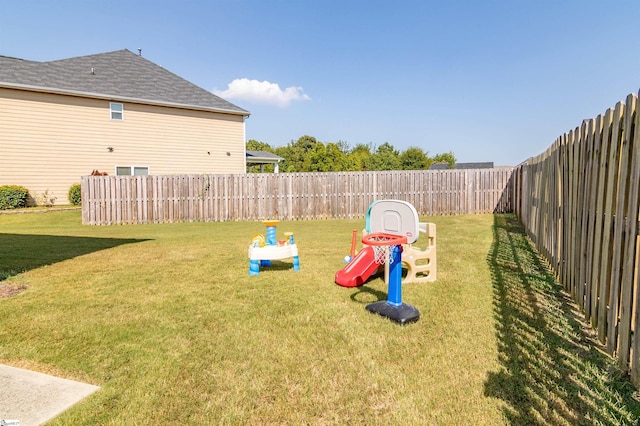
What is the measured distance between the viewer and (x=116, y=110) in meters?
18.4

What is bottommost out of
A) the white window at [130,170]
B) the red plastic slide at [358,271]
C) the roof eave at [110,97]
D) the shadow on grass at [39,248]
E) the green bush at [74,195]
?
the shadow on grass at [39,248]

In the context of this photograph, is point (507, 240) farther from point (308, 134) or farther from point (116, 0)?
point (308, 134)

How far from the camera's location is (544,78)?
59.6 ft

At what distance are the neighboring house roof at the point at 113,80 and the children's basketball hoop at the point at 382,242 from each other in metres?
18.8

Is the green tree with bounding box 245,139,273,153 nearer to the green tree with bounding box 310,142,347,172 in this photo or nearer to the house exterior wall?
the green tree with bounding box 310,142,347,172

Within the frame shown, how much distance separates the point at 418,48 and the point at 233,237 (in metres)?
18.9

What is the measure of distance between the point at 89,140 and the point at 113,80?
4136mm

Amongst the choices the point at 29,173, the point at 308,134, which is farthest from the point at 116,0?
the point at 308,134

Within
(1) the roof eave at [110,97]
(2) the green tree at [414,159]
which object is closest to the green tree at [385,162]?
(2) the green tree at [414,159]

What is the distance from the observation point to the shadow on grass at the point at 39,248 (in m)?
6.30

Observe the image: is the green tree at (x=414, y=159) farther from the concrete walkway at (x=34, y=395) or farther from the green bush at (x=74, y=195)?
the concrete walkway at (x=34, y=395)

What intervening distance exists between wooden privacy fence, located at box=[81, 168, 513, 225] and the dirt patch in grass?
9.75m

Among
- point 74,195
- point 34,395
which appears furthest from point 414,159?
point 34,395

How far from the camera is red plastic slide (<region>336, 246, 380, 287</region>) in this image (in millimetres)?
5094
